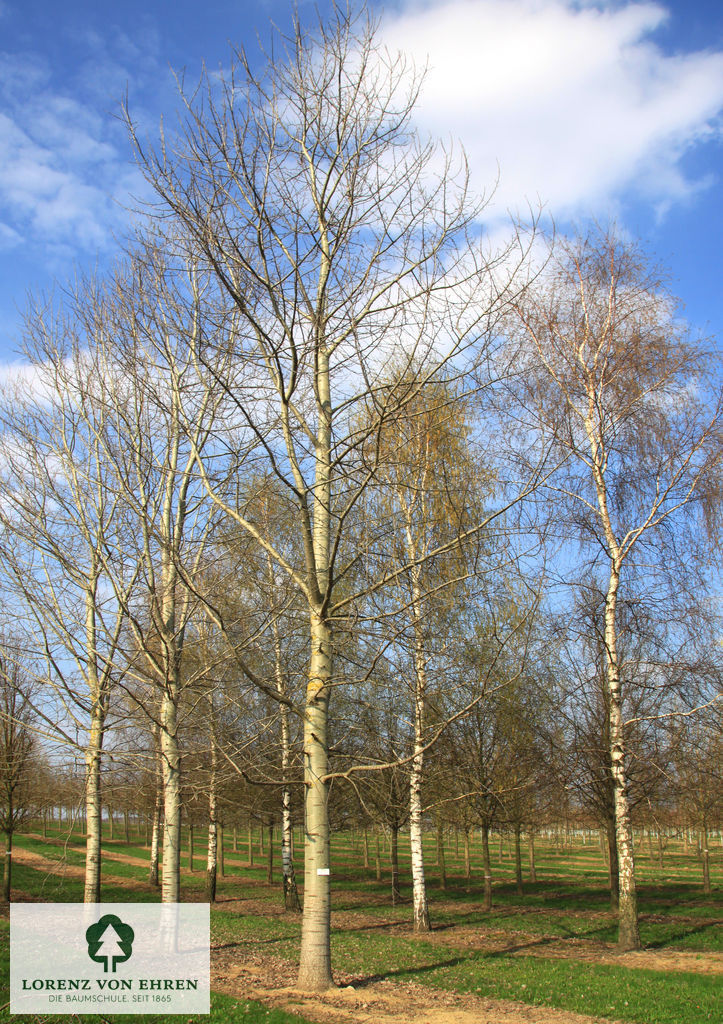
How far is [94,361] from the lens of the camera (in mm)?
9984

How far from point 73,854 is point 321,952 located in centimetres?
2868

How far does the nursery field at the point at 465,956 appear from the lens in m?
6.59

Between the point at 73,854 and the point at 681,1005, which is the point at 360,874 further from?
the point at 681,1005

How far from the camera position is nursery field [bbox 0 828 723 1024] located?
659cm

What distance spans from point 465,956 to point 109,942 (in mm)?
5131

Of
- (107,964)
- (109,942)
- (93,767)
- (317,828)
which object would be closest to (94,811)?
(93,767)

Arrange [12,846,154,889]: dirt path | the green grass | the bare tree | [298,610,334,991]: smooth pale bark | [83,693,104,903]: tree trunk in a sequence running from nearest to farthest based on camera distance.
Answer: the green grass, [298,610,334,991]: smooth pale bark, [83,693,104,903]: tree trunk, the bare tree, [12,846,154,889]: dirt path

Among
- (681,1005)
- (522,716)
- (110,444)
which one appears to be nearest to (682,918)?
(522,716)

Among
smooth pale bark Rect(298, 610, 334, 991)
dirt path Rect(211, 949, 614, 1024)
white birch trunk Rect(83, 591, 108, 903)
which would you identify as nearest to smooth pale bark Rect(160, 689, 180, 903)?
white birch trunk Rect(83, 591, 108, 903)

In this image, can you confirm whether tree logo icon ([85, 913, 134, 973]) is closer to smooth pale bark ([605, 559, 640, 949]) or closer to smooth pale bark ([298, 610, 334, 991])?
smooth pale bark ([298, 610, 334, 991])

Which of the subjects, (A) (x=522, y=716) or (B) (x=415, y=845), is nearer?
(B) (x=415, y=845)

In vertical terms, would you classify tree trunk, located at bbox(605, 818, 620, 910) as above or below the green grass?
below

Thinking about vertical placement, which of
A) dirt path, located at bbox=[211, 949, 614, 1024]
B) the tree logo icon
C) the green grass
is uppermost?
the green grass

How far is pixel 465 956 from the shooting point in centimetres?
1030
